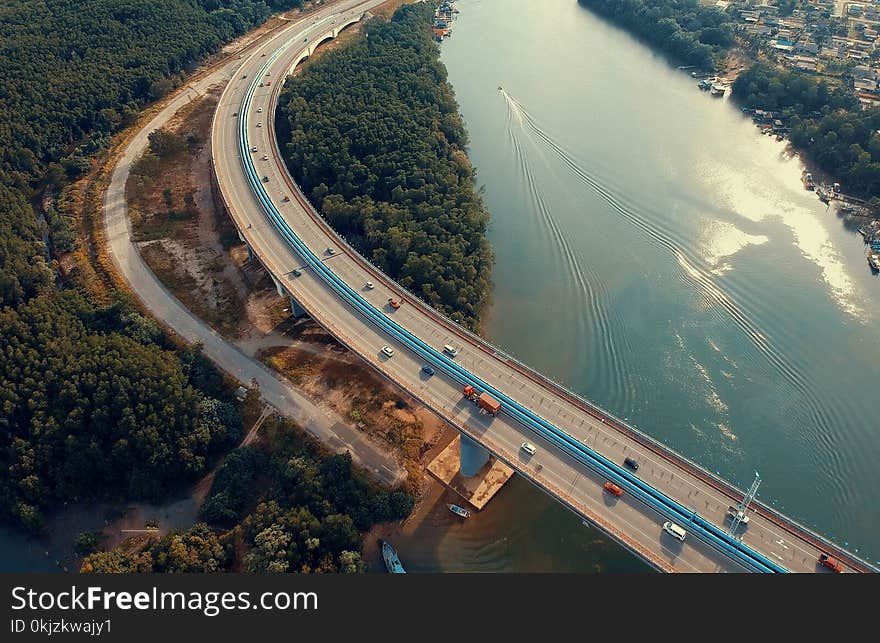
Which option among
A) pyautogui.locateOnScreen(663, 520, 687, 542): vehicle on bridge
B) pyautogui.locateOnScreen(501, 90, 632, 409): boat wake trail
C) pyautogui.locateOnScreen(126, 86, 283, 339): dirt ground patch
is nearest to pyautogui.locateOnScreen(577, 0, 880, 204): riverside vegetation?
pyautogui.locateOnScreen(501, 90, 632, 409): boat wake trail

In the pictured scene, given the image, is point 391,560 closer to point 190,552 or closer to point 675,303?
point 190,552

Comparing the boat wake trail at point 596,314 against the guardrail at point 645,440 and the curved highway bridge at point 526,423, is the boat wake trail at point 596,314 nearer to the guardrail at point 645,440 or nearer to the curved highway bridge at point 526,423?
the guardrail at point 645,440

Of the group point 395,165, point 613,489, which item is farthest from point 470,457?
point 395,165

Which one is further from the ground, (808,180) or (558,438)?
(808,180)

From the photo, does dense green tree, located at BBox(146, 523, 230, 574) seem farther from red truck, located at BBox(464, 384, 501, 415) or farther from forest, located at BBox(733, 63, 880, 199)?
forest, located at BBox(733, 63, 880, 199)

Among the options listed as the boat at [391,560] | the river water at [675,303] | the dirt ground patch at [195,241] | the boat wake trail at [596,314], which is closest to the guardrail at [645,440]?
the boat wake trail at [596,314]

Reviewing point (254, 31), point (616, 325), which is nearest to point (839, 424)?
point (616, 325)
